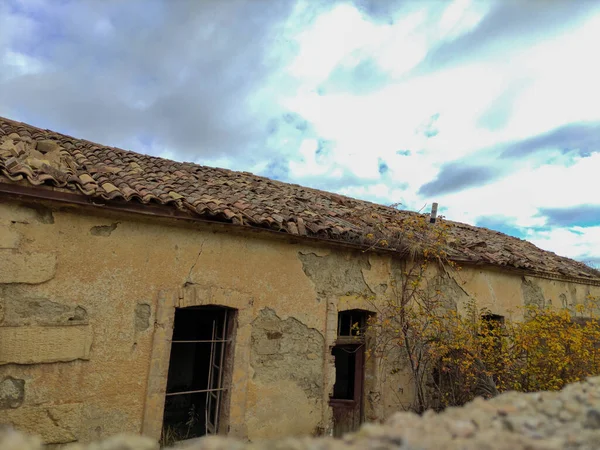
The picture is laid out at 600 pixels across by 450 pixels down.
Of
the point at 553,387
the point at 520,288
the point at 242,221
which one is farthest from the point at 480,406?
the point at 520,288

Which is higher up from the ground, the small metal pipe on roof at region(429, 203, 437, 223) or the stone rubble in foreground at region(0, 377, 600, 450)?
the small metal pipe on roof at region(429, 203, 437, 223)

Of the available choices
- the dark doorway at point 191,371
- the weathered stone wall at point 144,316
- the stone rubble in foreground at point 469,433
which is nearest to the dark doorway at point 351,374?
the weathered stone wall at point 144,316

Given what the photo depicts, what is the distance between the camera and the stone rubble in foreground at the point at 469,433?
1479 mm

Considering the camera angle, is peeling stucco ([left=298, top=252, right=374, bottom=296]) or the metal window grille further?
peeling stucco ([left=298, top=252, right=374, bottom=296])

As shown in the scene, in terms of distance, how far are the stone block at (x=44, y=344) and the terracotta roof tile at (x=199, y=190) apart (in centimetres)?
150

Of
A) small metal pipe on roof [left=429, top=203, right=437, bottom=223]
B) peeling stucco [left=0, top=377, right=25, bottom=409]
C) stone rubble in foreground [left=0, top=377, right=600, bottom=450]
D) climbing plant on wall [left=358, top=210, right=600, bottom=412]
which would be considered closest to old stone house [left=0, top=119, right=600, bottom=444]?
peeling stucco [left=0, top=377, right=25, bottom=409]

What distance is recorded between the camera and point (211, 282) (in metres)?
5.11

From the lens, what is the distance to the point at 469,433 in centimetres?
171

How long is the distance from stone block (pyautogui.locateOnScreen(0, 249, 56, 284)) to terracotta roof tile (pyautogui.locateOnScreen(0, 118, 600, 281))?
780 millimetres

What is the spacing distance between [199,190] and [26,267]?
8.25ft

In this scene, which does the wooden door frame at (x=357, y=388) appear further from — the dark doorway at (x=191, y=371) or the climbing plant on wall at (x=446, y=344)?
the dark doorway at (x=191, y=371)

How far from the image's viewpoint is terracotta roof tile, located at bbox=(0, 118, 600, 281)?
435 cm

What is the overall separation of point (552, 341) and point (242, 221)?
5.26 m

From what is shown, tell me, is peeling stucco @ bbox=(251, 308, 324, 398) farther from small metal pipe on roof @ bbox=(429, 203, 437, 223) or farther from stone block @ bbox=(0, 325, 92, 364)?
small metal pipe on roof @ bbox=(429, 203, 437, 223)
